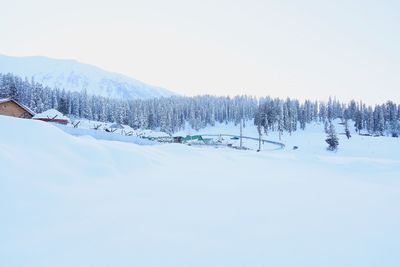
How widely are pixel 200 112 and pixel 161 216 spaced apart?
426 feet

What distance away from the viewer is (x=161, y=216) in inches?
307

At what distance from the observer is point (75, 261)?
17.0ft

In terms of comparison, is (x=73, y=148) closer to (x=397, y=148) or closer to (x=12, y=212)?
(x=12, y=212)

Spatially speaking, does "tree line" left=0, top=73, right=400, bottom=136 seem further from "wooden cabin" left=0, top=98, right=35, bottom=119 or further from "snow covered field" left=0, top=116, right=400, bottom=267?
"snow covered field" left=0, top=116, right=400, bottom=267

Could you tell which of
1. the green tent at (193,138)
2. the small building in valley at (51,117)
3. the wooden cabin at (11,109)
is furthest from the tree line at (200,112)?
the wooden cabin at (11,109)

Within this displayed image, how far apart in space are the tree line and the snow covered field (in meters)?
76.3

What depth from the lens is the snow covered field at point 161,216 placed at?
5559 mm

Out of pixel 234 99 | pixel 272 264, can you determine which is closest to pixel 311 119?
pixel 234 99

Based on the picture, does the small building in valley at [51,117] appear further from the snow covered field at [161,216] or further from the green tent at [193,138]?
the green tent at [193,138]

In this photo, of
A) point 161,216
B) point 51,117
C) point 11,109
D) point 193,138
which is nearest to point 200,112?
point 193,138

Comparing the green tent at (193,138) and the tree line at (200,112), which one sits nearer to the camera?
the green tent at (193,138)

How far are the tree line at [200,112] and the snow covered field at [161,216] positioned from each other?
250ft

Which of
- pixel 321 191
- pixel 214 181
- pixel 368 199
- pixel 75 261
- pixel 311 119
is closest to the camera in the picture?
pixel 75 261

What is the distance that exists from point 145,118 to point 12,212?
108821 millimetres
